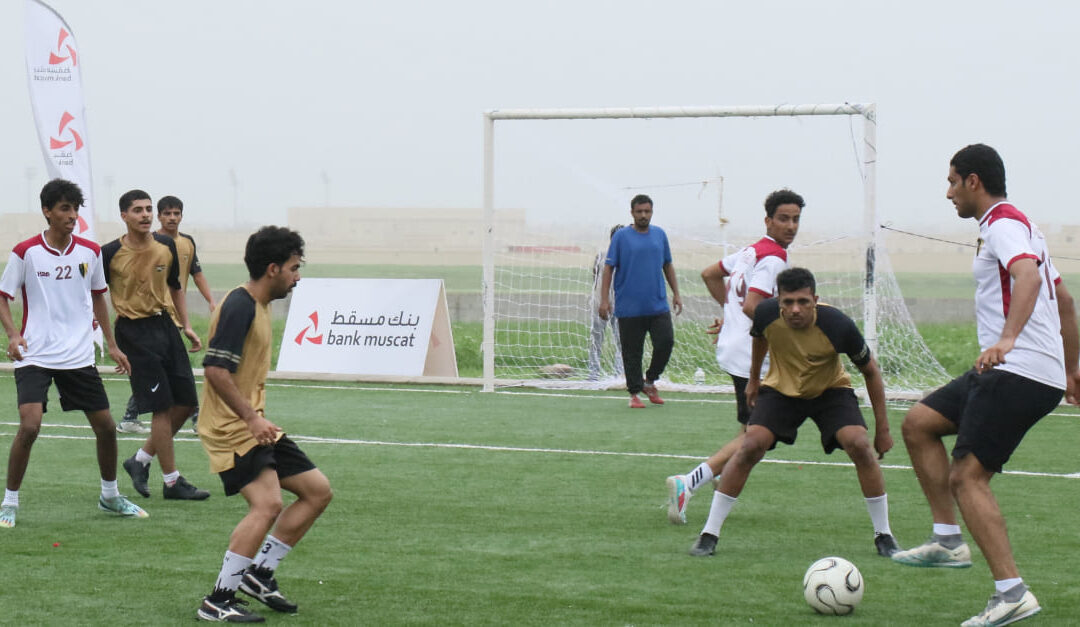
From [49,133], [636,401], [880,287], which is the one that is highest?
[49,133]

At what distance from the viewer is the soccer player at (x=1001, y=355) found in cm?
528

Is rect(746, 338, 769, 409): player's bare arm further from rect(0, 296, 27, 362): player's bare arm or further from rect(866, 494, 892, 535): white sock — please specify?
rect(0, 296, 27, 362): player's bare arm

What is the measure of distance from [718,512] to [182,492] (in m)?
3.44

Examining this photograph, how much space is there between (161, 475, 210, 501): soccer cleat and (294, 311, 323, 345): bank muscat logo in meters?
8.61

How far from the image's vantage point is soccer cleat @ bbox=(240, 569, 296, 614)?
553cm

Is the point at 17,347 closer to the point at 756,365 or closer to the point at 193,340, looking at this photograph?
the point at 193,340

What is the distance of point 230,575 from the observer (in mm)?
5367

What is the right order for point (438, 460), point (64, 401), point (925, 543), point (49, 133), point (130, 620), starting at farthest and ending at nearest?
point (49, 133), point (438, 460), point (64, 401), point (925, 543), point (130, 620)

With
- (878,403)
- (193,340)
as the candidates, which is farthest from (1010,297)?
(193,340)

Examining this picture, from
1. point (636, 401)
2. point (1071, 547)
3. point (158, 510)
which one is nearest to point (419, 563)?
point (158, 510)

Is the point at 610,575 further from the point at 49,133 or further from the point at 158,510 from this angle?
the point at 49,133

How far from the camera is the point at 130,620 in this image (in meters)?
5.39

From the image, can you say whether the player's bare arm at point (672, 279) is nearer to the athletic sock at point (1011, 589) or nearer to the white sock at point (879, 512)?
the white sock at point (879, 512)

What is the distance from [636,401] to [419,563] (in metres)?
7.48
